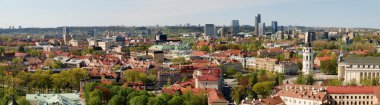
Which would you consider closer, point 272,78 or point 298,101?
point 298,101

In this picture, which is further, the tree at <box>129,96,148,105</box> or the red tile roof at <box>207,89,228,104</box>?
the red tile roof at <box>207,89,228,104</box>

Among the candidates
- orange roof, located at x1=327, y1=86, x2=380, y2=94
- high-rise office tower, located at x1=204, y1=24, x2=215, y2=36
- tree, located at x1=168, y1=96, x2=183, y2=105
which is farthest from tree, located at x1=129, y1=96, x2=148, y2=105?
high-rise office tower, located at x1=204, y1=24, x2=215, y2=36

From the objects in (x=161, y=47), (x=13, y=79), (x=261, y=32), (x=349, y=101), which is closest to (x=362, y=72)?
(x=349, y=101)

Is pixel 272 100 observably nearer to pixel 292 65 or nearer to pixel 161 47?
pixel 292 65

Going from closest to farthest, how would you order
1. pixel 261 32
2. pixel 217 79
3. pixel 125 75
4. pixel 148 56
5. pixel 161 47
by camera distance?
pixel 217 79, pixel 125 75, pixel 148 56, pixel 161 47, pixel 261 32

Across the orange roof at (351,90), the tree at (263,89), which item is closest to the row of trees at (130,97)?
the tree at (263,89)

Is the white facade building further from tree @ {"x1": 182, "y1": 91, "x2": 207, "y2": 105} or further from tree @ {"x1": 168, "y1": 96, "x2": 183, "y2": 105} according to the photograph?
tree @ {"x1": 168, "y1": 96, "x2": 183, "y2": 105}

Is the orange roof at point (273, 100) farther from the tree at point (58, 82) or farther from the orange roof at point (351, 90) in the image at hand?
the tree at point (58, 82)

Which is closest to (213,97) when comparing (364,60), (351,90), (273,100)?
(273,100)
